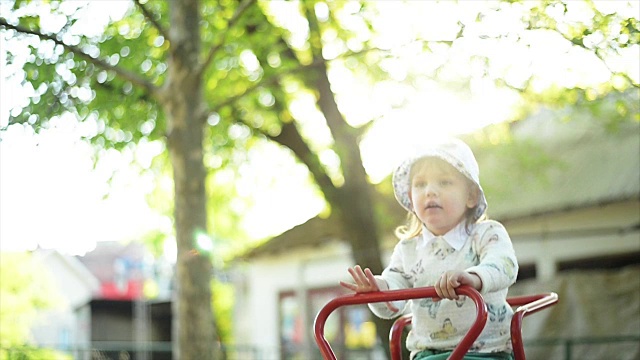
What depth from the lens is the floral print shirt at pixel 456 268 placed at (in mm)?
3496

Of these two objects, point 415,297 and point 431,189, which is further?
point 431,189

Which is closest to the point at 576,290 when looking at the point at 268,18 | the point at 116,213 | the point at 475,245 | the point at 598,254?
the point at 598,254

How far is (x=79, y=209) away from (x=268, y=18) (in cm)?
243

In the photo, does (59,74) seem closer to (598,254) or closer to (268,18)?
(268,18)

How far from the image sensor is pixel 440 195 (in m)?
3.66

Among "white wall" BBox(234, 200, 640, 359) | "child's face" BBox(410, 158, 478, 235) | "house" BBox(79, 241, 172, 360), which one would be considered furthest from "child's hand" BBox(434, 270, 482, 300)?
"house" BBox(79, 241, 172, 360)

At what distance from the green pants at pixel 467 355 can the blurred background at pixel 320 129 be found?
6.74 feet

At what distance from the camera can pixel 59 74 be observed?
7051 millimetres

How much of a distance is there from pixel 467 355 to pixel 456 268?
317mm

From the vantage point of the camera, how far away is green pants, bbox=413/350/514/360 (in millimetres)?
3453

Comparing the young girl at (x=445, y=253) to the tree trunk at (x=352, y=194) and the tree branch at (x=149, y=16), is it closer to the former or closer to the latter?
the tree branch at (x=149, y=16)

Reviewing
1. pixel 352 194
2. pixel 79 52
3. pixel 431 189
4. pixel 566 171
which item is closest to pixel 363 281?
pixel 431 189

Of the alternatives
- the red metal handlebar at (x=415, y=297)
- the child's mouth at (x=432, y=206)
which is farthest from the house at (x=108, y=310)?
the red metal handlebar at (x=415, y=297)

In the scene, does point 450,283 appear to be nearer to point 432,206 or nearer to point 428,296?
point 428,296
